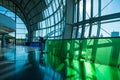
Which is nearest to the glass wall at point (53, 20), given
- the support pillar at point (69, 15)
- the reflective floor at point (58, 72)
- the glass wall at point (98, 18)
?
the support pillar at point (69, 15)

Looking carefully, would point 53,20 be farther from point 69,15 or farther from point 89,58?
point 89,58

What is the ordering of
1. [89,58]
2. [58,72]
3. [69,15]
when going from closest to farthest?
1. [58,72]
2. [89,58]
3. [69,15]

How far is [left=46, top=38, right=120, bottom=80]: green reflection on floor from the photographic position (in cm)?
A: 816

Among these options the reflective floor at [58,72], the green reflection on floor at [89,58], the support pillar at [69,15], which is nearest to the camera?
the reflective floor at [58,72]

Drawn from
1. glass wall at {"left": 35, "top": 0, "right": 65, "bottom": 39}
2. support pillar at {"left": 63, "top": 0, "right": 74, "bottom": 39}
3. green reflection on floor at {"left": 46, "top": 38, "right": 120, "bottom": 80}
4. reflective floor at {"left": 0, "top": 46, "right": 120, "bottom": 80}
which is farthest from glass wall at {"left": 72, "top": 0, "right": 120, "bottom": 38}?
glass wall at {"left": 35, "top": 0, "right": 65, "bottom": 39}

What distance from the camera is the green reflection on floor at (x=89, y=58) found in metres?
8.16

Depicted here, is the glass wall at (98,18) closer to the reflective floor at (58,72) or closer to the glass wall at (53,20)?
the reflective floor at (58,72)

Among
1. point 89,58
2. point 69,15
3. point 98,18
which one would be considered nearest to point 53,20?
point 69,15

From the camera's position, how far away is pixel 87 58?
13.2 metres

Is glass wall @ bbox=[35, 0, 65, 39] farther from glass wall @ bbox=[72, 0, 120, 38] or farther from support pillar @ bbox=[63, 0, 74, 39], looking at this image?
glass wall @ bbox=[72, 0, 120, 38]

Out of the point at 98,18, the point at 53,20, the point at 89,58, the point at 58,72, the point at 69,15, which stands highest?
the point at 53,20

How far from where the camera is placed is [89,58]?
12969 millimetres

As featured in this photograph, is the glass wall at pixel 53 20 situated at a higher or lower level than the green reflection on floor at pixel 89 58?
higher

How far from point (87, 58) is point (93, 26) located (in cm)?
217
